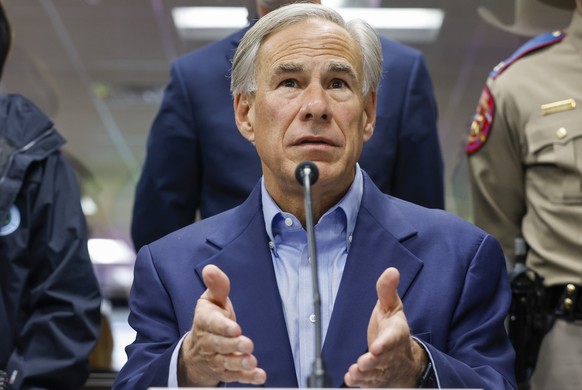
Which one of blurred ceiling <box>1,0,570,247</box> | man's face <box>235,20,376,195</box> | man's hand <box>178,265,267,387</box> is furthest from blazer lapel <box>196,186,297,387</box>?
blurred ceiling <box>1,0,570,247</box>

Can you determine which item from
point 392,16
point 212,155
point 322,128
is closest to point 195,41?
point 392,16

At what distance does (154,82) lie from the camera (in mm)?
6941

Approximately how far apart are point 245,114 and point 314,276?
88cm

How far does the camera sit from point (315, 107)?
2430 millimetres

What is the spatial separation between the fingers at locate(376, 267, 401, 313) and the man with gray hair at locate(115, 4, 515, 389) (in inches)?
4.9

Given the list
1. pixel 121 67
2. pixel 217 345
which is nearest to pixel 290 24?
pixel 217 345

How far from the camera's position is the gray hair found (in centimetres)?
260

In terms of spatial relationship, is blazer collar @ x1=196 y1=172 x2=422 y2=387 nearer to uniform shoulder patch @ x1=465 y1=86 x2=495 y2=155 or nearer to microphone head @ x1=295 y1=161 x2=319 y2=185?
microphone head @ x1=295 y1=161 x2=319 y2=185

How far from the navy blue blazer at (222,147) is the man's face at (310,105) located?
52cm

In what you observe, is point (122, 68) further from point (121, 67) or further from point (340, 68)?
point (340, 68)

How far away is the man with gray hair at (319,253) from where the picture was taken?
2.31 metres

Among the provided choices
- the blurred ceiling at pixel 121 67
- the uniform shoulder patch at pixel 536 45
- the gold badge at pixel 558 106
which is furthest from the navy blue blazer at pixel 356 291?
the blurred ceiling at pixel 121 67

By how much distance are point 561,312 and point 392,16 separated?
2.48 metres

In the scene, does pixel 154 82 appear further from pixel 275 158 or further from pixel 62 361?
pixel 275 158
